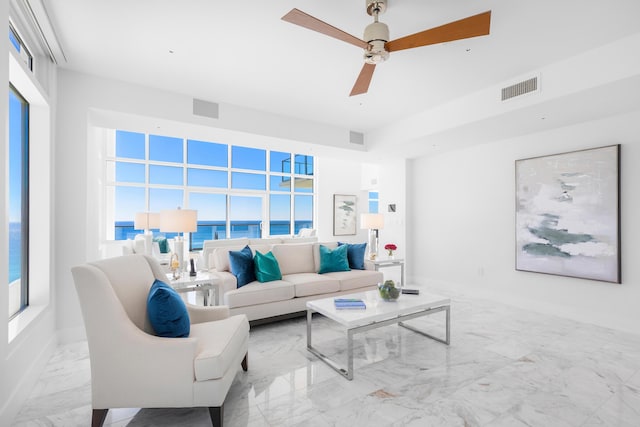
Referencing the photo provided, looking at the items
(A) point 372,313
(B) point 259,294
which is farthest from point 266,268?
(A) point 372,313

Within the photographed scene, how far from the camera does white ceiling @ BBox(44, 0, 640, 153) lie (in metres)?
2.37

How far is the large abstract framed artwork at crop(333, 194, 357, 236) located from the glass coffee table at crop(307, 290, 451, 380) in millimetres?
5645

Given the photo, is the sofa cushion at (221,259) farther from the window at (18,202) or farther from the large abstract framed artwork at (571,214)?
the large abstract framed artwork at (571,214)

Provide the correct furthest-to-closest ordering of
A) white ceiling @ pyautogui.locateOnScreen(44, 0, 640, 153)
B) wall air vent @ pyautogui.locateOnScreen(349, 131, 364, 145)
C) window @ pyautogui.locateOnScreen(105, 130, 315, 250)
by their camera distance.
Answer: window @ pyautogui.locateOnScreen(105, 130, 315, 250)
wall air vent @ pyautogui.locateOnScreen(349, 131, 364, 145)
white ceiling @ pyautogui.locateOnScreen(44, 0, 640, 153)

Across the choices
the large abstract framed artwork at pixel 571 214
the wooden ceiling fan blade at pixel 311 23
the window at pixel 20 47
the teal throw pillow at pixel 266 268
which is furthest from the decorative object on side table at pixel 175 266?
the large abstract framed artwork at pixel 571 214

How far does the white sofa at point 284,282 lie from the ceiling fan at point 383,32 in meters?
2.53

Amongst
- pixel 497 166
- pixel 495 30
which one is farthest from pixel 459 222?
pixel 495 30

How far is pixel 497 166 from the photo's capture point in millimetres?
4801

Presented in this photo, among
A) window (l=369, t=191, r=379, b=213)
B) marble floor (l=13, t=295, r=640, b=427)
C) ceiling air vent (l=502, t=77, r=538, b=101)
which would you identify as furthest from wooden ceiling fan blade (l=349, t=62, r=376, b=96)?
window (l=369, t=191, r=379, b=213)

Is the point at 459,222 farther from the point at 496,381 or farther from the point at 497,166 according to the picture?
the point at 496,381

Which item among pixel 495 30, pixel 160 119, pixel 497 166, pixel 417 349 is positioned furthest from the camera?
pixel 497 166

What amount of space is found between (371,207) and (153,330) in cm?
871

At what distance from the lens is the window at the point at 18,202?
256cm

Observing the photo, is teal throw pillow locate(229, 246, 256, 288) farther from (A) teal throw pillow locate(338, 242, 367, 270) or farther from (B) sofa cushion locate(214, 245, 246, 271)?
(A) teal throw pillow locate(338, 242, 367, 270)
